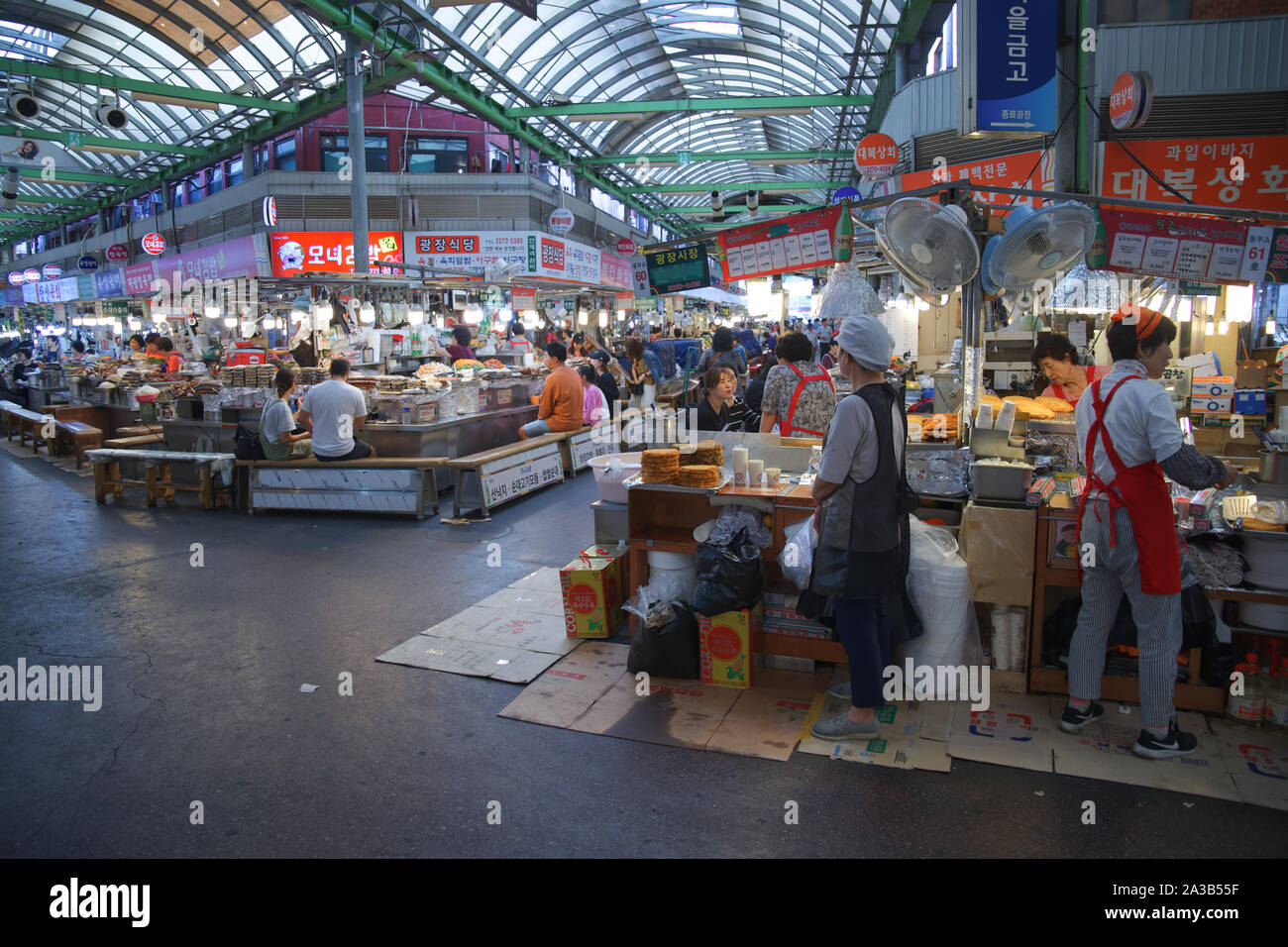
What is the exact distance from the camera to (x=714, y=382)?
718 cm

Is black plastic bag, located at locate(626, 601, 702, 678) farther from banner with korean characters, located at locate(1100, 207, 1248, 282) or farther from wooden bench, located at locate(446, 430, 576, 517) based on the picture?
wooden bench, located at locate(446, 430, 576, 517)

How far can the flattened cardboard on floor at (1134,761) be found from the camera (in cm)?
352

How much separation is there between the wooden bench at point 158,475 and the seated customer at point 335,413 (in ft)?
4.67

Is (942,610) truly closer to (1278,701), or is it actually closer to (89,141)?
(1278,701)

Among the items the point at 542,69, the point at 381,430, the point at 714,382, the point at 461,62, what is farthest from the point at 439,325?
the point at 714,382

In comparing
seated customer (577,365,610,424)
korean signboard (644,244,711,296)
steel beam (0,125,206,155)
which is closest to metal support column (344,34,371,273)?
seated customer (577,365,610,424)

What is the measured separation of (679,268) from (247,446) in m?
5.62

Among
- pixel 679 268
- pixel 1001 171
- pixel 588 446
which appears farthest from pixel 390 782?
pixel 1001 171

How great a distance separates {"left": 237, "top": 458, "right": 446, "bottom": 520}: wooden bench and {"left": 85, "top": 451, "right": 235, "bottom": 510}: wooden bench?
0.68m

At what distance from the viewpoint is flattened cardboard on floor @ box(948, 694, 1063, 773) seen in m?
3.77

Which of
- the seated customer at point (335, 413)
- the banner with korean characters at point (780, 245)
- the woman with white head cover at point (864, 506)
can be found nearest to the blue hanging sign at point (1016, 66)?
the banner with korean characters at point (780, 245)

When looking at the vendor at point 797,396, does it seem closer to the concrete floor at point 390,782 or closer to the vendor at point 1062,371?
the vendor at point 1062,371
